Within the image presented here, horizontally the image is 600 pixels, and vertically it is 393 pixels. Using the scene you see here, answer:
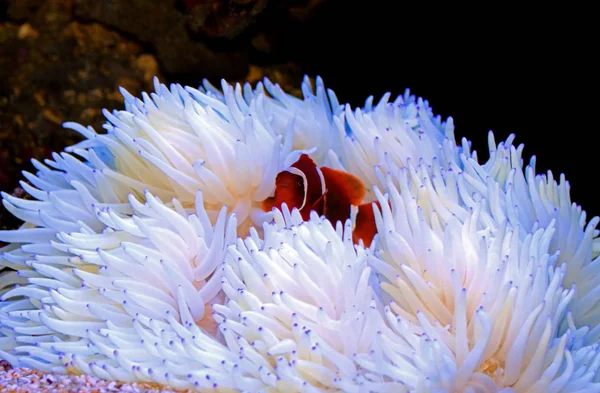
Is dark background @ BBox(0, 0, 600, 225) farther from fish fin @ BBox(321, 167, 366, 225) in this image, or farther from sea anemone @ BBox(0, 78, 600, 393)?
fish fin @ BBox(321, 167, 366, 225)

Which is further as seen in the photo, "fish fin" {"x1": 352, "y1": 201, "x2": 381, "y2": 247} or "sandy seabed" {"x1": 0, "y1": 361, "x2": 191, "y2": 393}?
"fish fin" {"x1": 352, "y1": 201, "x2": 381, "y2": 247}

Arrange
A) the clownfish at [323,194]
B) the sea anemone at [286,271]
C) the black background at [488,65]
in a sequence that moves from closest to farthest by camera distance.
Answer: the sea anemone at [286,271], the clownfish at [323,194], the black background at [488,65]

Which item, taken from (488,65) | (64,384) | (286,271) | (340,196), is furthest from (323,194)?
(488,65)

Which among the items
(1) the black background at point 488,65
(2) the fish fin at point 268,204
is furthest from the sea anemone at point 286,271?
(1) the black background at point 488,65

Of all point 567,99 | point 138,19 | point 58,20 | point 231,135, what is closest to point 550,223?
point 231,135

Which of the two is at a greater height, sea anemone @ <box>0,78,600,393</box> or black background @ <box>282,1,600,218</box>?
black background @ <box>282,1,600,218</box>

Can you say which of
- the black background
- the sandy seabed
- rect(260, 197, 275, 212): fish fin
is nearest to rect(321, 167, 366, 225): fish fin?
rect(260, 197, 275, 212): fish fin

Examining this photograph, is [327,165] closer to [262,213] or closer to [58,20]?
[262,213]

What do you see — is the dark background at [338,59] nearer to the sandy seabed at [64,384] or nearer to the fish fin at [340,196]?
the fish fin at [340,196]
